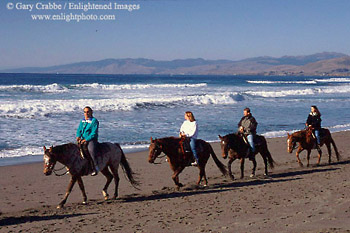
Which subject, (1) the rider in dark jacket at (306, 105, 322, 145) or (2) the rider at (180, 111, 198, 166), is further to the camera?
(1) the rider in dark jacket at (306, 105, 322, 145)

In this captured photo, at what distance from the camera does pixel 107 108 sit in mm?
32938

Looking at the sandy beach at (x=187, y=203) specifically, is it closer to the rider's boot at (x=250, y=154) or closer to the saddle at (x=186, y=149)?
the rider's boot at (x=250, y=154)

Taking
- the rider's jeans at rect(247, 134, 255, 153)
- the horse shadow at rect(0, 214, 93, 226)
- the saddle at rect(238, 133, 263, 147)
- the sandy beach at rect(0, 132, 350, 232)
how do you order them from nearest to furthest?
1. the sandy beach at rect(0, 132, 350, 232)
2. the horse shadow at rect(0, 214, 93, 226)
3. the saddle at rect(238, 133, 263, 147)
4. the rider's jeans at rect(247, 134, 255, 153)

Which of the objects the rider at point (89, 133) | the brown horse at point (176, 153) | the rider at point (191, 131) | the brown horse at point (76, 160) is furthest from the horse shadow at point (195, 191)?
the rider at point (89, 133)

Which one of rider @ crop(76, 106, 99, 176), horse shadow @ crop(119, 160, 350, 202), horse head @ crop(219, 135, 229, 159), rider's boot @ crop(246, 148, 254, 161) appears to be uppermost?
rider @ crop(76, 106, 99, 176)

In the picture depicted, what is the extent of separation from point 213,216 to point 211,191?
2377 mm

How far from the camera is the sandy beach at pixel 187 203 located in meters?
6.79

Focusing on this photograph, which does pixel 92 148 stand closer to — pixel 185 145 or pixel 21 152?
pixel 185 145

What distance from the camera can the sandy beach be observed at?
6.79m

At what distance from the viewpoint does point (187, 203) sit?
27.8 feet

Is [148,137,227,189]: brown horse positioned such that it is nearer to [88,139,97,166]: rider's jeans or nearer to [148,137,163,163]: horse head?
[148,137,163,163]: horse head

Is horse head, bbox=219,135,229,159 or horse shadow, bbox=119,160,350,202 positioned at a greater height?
horse head, bbox=219,135,229,159

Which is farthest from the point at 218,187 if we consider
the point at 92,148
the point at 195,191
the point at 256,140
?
the point at 92,148

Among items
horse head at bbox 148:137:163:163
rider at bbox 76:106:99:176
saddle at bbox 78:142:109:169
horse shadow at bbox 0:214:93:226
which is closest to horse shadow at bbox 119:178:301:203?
horse head at bbox 148:137:163:163
